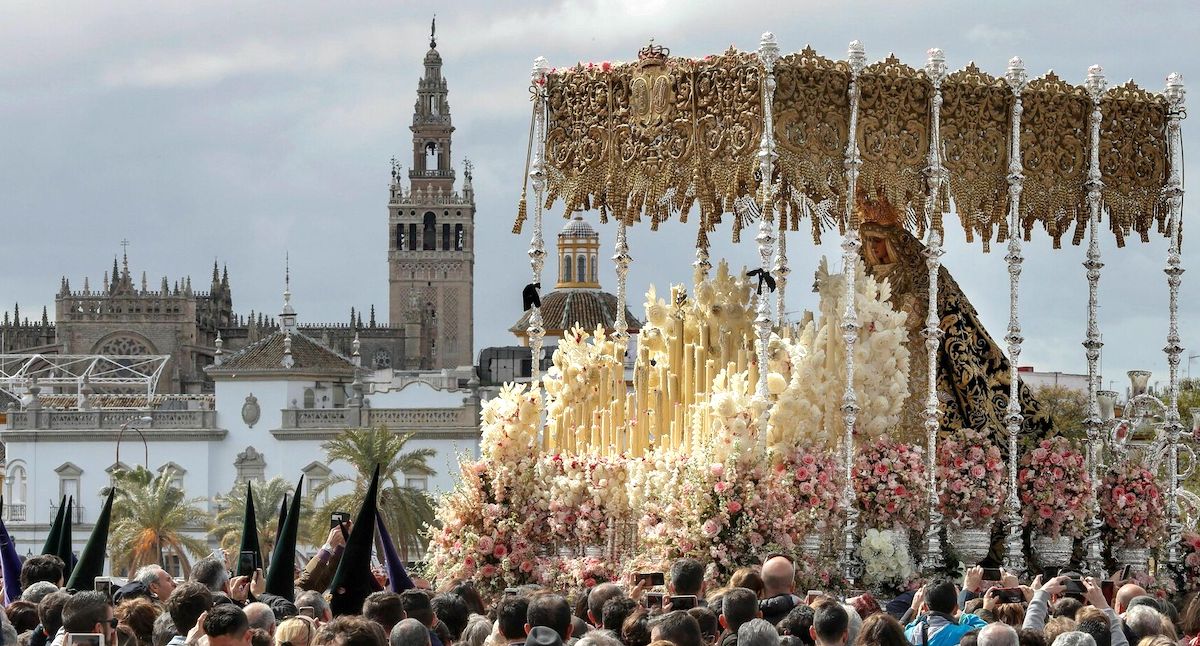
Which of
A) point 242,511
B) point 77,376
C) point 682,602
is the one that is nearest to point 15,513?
point 242,511

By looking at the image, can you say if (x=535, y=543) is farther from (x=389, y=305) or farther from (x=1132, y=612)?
(x=389, y=305)

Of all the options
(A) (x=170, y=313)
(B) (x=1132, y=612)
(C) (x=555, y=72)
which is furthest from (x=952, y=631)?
(A) (x=170, y=313)

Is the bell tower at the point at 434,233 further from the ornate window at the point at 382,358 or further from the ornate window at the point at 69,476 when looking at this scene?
the ornate window at the point at 69,476

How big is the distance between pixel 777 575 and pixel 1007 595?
4.57ft

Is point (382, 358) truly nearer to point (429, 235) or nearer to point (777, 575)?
point (429, 235)

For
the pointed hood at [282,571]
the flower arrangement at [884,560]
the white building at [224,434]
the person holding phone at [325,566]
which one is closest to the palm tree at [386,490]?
the white building at [224,434]

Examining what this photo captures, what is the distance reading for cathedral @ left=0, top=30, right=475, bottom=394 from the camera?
124m

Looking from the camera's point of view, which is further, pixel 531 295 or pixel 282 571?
pixel 531 295

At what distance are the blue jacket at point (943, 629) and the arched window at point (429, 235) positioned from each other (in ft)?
469

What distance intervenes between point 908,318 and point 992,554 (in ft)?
7.51

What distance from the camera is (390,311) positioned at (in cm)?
15275

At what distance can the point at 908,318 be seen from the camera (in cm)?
2111

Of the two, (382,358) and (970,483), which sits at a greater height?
(382,358)

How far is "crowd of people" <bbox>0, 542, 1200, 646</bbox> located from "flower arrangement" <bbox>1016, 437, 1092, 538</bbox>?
6272 millimetres
